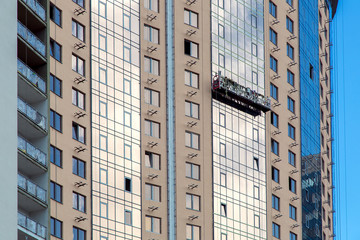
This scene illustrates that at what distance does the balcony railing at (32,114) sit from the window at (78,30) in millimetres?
12021

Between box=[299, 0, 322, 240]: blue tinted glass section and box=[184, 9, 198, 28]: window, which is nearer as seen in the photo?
box=[184, 9, 198, 28]: window

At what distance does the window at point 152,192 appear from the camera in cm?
8806

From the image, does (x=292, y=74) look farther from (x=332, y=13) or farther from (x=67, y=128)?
(x=67, y=128)

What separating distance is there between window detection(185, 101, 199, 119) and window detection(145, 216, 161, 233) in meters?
10.0

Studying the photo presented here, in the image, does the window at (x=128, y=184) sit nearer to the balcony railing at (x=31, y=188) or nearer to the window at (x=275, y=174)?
the balcony railing at (x=31, y=188)

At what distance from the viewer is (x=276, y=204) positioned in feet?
330

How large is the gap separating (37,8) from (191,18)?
941 inches

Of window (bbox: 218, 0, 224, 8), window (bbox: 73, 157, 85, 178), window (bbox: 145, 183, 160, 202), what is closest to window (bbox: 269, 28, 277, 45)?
window (bbox: 218, 0, 224, 8)

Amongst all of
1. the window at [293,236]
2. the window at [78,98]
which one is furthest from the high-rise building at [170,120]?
the window at [293,236]

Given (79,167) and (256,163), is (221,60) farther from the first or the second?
(79,167)

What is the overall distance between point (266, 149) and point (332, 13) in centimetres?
2961

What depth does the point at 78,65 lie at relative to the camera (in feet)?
274

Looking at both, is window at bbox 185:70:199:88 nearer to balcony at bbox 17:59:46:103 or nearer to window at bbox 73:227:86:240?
window at bbox 73:227:86:240

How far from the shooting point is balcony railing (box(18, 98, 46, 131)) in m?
69.6
